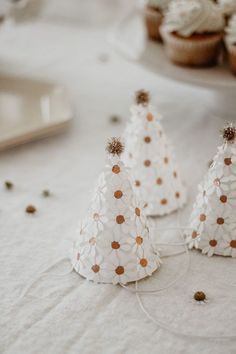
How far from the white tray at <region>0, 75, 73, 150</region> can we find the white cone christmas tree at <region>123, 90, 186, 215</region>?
0.33 meters

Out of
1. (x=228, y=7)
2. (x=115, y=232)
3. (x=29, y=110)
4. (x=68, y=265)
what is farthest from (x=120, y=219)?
(x=228, y=7)

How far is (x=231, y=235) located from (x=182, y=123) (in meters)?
0.54

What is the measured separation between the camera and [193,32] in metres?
1.40

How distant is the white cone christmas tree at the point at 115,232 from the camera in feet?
2.87

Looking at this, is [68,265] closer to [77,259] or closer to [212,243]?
[77,259]

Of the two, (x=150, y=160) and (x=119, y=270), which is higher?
(x=150, y=160)

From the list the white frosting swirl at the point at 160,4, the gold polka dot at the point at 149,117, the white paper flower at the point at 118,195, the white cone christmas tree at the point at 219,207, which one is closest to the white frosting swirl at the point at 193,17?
the white frosting swirl at the point at 160,4

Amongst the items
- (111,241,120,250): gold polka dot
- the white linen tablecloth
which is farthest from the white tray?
(111,241,120,250): gold polka dot

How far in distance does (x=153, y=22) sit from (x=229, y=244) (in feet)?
2.60

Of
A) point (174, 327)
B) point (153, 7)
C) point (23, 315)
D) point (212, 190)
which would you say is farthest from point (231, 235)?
point (153, 7)

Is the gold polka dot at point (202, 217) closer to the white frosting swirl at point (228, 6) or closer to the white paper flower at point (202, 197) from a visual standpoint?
the white paper flower at point (202, 197)

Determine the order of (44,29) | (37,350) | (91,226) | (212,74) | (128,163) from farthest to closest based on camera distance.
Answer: (44,29), (212,74), (128,163), (91,226), (37,350)

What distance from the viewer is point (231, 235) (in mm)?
950

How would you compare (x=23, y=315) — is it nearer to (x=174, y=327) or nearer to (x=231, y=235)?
(x=174, y=327)
